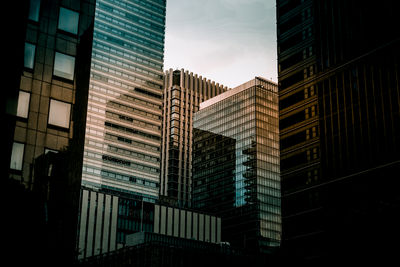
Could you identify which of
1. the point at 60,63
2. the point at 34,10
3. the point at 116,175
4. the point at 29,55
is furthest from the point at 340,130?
the point at 116,175

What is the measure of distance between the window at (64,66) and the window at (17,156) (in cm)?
713

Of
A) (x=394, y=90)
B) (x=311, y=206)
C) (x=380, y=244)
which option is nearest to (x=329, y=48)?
(x=394, y=90)

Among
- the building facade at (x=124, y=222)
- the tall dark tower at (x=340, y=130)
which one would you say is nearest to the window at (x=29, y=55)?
the tall dark tower at (x=340, y=130)

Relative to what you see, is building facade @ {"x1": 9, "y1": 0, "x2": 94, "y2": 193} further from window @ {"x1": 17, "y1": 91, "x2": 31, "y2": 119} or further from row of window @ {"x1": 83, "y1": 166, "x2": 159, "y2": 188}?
row of window @ {"x1": 83, "y1": 166, "x2": 159, "y2": 188}

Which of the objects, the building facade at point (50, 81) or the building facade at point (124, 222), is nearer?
the building facade at point (50, 81)

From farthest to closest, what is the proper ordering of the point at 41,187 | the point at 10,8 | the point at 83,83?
the point at 83,83 < the point at 41,187 < the point at 10,8

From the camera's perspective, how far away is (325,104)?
97.4m

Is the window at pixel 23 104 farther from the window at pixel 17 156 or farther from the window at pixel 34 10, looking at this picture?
the window at pixel 34 10

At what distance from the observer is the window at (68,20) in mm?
47062

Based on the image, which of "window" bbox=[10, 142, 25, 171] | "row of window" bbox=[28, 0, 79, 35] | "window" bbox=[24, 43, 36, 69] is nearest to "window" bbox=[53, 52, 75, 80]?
"window" bbox=[24, 43, 36, 69]

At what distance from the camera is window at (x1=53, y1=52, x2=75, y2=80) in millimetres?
45875

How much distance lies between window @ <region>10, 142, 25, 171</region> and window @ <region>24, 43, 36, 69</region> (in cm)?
650

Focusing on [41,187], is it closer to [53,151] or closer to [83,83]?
[53,151]

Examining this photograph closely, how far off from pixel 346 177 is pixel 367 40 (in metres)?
22.2
